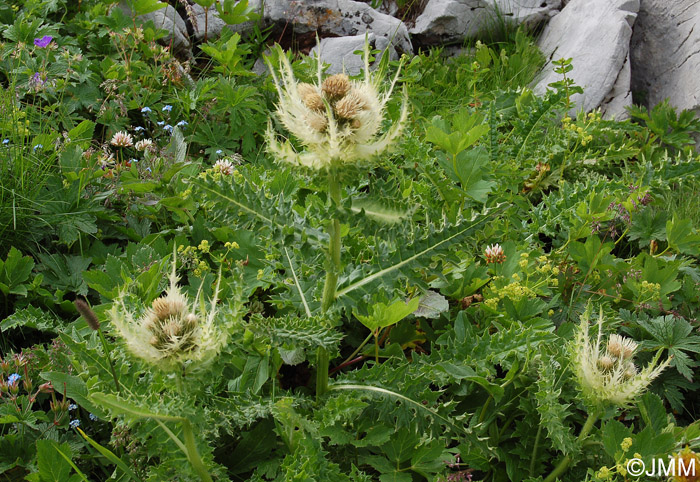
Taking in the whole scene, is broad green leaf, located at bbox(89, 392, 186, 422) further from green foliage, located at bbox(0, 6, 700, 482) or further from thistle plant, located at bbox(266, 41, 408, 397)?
thistle plant, located at bbox(266, 41, 408, 397)

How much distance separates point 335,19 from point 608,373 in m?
4.17

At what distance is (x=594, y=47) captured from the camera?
496 cm

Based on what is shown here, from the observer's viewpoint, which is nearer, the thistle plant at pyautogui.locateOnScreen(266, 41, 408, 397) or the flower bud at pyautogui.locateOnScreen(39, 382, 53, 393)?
the thistle plant at pyautogui.locateOnScreen(266, 41, 408, 397)

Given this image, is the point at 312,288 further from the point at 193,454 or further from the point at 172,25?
the point at 172,25

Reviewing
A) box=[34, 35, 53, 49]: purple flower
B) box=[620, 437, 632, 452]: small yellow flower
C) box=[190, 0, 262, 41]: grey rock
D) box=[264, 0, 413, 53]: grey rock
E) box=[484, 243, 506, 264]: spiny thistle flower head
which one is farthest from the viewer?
box=[264, 0, 413, 53]: grey rock

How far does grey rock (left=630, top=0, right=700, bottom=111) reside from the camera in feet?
16.0

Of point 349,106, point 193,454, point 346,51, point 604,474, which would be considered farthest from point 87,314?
point 346,51

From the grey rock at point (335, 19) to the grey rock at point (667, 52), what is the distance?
6.98ft

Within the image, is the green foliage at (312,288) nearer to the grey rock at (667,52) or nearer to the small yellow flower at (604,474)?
the small yellow flower at (604,474)

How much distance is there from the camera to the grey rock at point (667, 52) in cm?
487

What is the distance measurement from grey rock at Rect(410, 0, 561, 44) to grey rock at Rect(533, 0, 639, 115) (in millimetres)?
367

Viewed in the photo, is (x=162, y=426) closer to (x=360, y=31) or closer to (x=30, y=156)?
(x=30, y=156)

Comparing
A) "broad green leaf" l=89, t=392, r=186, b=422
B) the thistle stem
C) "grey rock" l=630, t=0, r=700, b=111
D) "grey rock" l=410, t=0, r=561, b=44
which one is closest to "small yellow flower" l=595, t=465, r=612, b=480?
the thistle stem

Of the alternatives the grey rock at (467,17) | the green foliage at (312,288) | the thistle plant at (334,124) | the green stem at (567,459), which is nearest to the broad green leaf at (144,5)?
the green foliage at (312,288)
